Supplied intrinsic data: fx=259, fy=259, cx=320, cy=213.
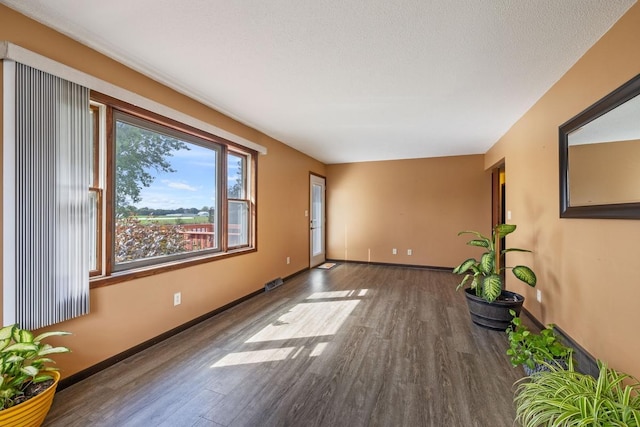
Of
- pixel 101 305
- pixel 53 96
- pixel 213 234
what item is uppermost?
pixel 53 96

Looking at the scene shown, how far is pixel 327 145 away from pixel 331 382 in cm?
372

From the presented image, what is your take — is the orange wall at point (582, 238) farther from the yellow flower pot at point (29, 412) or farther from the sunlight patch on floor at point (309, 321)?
the yellow flower pot at point (29, 412)

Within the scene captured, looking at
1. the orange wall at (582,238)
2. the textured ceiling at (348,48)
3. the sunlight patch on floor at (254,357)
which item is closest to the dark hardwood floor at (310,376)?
the sunlight patch on floor at (254,357)

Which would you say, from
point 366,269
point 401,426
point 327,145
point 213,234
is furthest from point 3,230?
point 366,269

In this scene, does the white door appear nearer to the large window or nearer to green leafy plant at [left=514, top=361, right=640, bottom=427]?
the large window

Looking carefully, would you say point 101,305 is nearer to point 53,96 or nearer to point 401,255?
point 53,96

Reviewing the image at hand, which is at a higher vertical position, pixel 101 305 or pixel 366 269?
pixel 101 305

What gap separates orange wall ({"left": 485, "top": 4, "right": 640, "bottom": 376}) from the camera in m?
1.53

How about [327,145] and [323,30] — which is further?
[327,145]

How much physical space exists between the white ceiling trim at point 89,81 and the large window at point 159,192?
0.08 metres

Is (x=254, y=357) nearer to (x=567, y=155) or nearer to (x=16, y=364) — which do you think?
(x=16, y=364)

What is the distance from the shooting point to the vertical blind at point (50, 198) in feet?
5.17

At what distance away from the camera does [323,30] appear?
1.71 metres

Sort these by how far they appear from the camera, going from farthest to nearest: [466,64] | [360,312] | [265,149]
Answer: [265,149]
[360,312]
[466,64]
